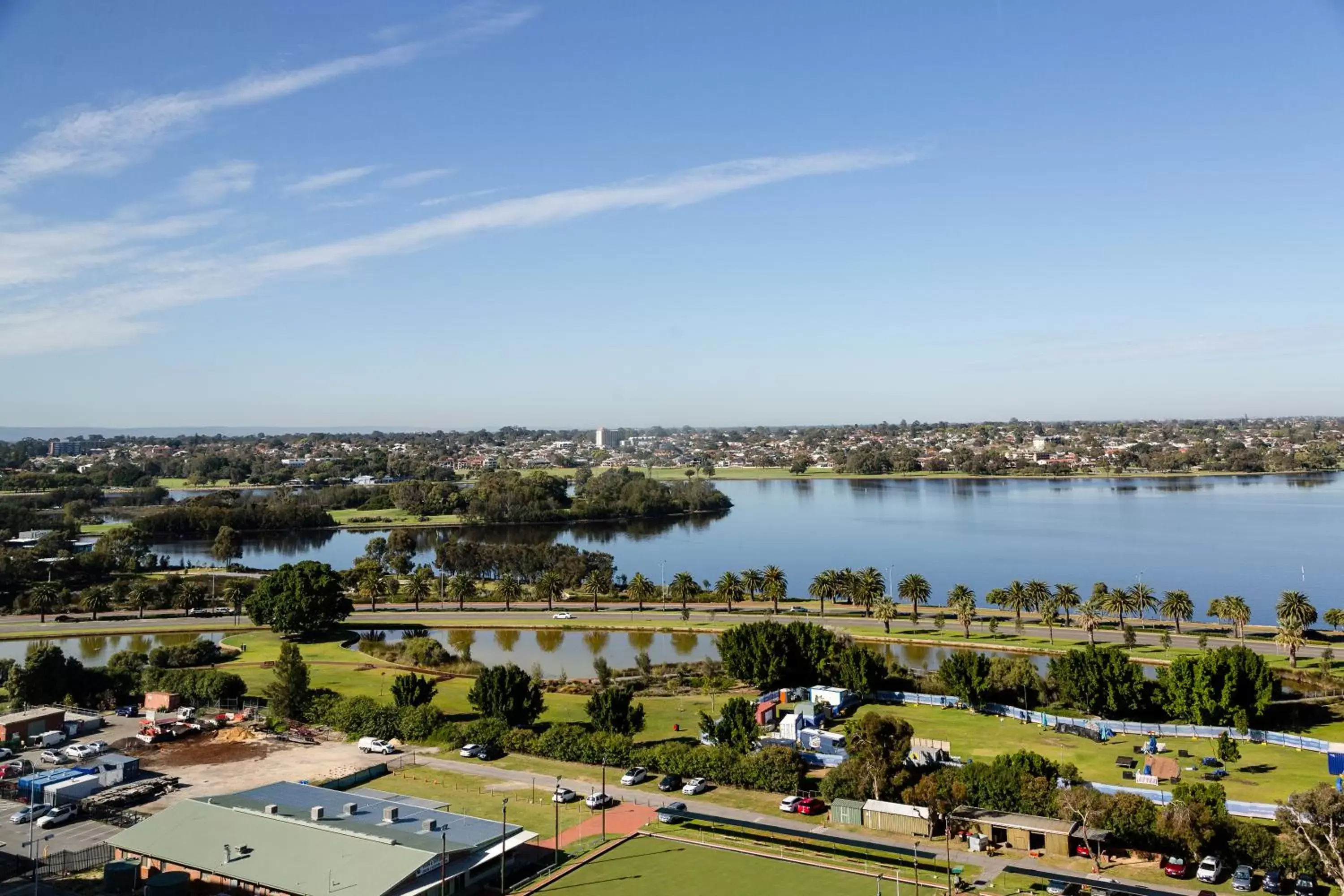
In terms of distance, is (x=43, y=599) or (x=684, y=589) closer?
(x=684, y=589)

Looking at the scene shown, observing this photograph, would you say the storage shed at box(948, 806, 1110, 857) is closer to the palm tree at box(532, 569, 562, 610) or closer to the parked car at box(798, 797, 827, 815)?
the parked car at box(798, 797, 827, 815)

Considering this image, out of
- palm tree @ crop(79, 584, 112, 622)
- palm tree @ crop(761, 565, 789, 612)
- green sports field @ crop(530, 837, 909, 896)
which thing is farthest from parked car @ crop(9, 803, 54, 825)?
palm tree @ crop(761, 565, 789, 612)

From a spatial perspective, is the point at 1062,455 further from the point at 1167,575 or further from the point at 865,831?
the point at 865,831

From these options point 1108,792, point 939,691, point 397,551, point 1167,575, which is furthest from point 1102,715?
point 397,551

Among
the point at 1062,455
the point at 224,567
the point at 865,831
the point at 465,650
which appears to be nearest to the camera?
the point at 865,831

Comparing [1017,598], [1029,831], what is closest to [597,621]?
[1017,598]

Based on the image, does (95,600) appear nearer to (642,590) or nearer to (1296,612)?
(642,590)
